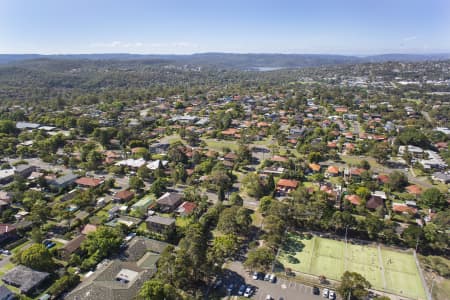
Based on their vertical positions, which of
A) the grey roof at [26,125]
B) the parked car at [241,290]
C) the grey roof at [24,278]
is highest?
the grey roof at [26,125]

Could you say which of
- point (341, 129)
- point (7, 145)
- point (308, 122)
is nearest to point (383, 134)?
point (341, 129)

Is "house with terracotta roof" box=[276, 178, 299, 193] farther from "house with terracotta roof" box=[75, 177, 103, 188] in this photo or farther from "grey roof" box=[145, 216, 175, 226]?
"house with terracotta roof" box=[75, 177, 103, 188]

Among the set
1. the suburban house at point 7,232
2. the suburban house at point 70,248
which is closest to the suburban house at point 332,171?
the suburban house at point 70,248

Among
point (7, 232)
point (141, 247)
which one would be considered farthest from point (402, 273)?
point (7, 232)

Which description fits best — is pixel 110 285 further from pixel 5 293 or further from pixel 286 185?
pixel 286 185

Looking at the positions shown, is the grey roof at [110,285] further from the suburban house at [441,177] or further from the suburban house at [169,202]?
the suburban house at [441,177]

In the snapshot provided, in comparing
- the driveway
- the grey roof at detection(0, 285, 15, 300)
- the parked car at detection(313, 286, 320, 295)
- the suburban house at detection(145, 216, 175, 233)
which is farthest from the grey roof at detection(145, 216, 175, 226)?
the parked car at detection(313, 286, 320, 295)

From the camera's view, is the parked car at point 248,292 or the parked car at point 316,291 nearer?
the parked car at point 248,292
